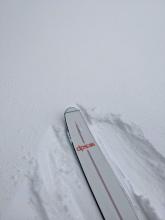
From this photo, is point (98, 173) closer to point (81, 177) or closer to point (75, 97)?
point (81, 177)

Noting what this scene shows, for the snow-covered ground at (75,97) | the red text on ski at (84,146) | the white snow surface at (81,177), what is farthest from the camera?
the red text on ski at (84,146)

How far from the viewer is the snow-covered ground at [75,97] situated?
3982 millimetres

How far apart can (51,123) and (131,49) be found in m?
3.89

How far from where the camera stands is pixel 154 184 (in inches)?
162

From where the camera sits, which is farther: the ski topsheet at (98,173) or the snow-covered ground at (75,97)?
the snow-covered ground at (75,97)

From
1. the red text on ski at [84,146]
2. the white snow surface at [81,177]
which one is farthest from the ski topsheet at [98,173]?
the white snow surface at [81,177]

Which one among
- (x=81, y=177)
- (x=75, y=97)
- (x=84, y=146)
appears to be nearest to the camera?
(x=81, y=177)

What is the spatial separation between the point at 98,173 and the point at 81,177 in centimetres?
29

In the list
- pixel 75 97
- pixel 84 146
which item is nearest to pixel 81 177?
pixel 84 146

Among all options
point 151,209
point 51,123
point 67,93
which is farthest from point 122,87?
point 151,209

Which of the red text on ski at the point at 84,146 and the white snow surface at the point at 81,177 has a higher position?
the red text on ski at the point at 84,146

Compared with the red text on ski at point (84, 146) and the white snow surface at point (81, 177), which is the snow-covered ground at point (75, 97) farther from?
the red text on ski at point (84, 146)

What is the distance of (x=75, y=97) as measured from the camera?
6.21 m

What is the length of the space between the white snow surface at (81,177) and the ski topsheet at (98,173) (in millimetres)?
107
